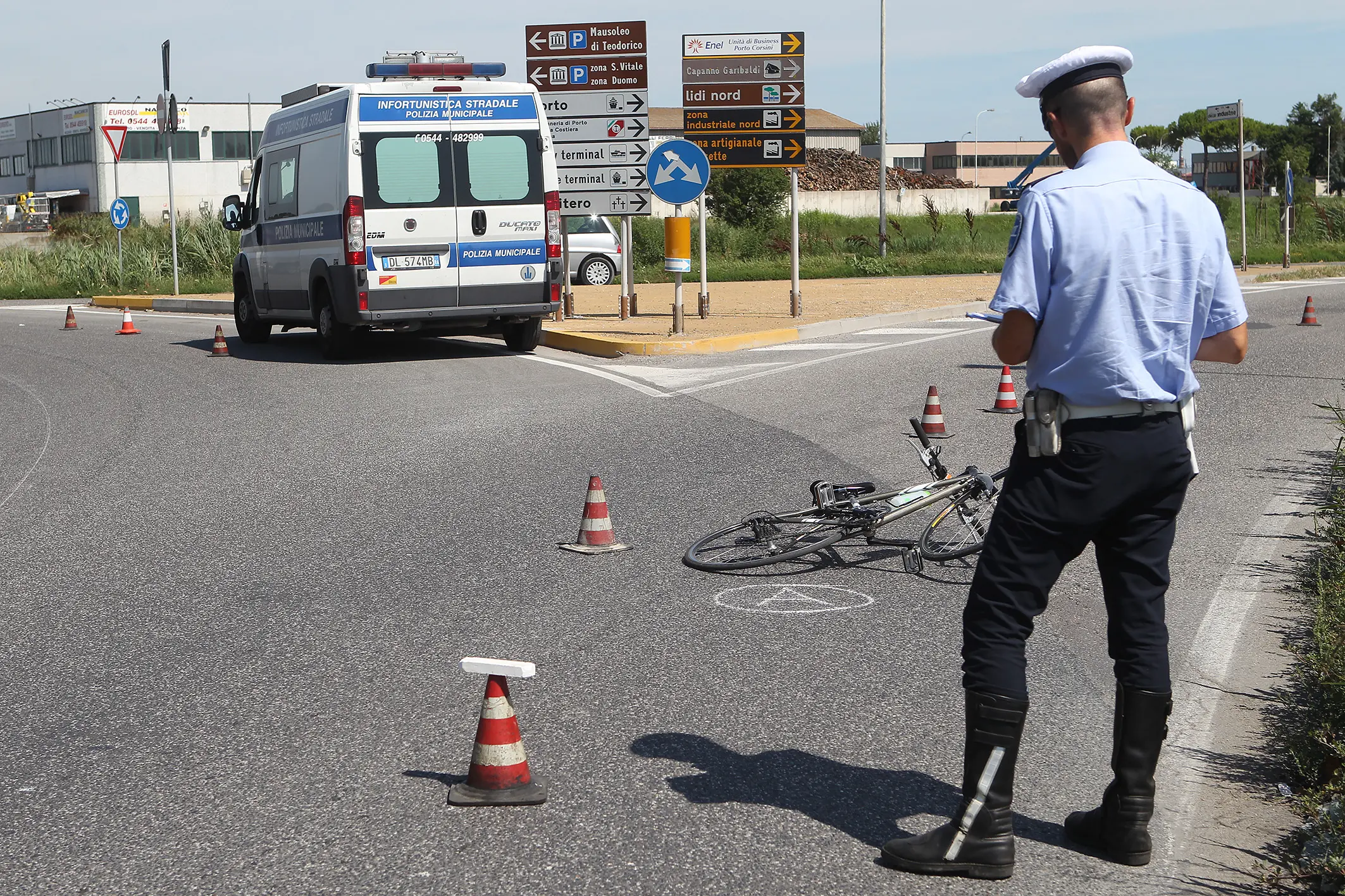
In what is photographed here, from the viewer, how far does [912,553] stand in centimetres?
678

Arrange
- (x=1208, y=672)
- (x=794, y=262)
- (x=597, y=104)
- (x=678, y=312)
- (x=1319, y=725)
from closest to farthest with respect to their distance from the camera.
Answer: (x=1319, y=725)
(x=1208, y=672)
(x=678, y=312)
(x=597, y=104)
(x=794, y=262)

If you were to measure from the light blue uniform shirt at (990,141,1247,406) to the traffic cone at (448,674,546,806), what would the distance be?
1.74 m

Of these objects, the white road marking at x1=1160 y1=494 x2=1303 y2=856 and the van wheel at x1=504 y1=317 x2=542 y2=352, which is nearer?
the white road marking at x1=1160 y1=494 x2=1303 y2=856

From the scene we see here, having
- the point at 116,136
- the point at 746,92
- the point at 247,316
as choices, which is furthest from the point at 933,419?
the point at 116,136

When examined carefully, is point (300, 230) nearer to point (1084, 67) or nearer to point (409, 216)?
point (409, 216)

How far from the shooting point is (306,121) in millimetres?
16812

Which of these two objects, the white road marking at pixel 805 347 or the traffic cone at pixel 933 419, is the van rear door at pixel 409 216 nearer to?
the white road marking at pixel 805 347

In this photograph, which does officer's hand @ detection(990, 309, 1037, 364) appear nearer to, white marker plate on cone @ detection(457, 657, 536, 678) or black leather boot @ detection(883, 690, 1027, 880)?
black leather boot @ detection(883, 690, 1027, 880)

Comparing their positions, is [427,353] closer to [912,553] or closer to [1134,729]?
[912,553]

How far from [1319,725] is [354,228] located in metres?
12.5

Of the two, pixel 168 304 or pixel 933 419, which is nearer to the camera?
pixel 933 419

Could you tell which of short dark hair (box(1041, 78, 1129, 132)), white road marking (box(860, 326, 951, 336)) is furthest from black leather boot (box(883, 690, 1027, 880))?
white road marking (box(860, 326, 951, 336))

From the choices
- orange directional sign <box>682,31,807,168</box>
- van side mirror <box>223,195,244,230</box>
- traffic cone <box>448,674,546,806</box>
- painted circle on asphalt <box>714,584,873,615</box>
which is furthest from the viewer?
orange directional sign <box>682,31,807,168</box>

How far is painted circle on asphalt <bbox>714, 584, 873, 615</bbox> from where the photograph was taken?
20.3 ft
